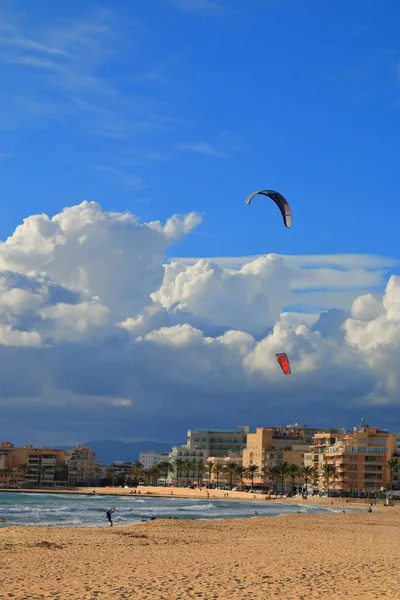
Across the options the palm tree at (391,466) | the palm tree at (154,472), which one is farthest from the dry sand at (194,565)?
the palm tree at (154,472)

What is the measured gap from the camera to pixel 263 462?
157500 mm

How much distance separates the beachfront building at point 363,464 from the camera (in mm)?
129375

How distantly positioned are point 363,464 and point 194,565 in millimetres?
107653

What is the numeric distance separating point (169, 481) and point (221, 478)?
2196 cm

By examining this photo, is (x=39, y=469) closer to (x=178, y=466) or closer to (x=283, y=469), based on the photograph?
(x=178, y=466)

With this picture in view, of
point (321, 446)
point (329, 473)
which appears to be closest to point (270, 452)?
point (321, 446)

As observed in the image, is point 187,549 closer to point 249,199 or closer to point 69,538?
point 69,538

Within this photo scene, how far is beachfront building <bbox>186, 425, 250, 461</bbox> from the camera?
19112 centimetres

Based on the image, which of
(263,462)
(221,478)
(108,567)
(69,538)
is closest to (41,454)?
(221,478)

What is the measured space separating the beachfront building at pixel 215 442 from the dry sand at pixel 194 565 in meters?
146

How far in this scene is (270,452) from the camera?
518ft

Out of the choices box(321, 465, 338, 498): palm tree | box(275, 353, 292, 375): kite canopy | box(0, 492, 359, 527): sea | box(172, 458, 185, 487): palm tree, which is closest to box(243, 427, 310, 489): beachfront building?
box(321, 465, 338, 498): palm tree

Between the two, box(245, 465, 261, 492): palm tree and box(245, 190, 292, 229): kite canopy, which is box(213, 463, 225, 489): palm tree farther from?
box(245, 190, 292, 229): kite canopy

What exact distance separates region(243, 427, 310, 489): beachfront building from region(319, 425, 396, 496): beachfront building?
21.7 metres
